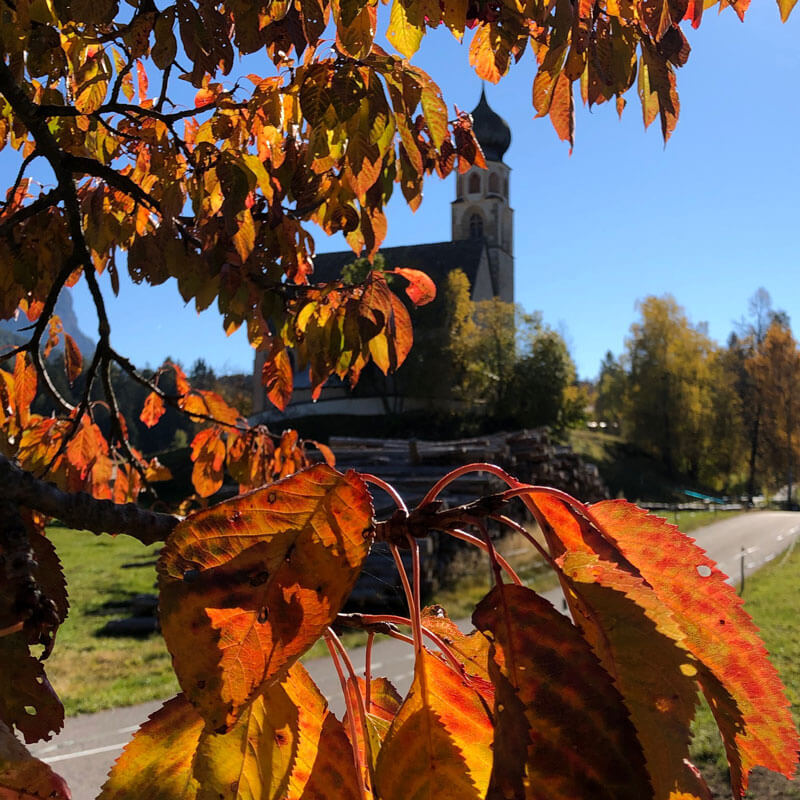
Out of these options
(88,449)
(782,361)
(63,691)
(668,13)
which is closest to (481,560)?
(63,691)

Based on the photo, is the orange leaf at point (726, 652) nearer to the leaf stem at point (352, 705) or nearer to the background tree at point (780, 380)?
the leaf stem at point (352, 705)

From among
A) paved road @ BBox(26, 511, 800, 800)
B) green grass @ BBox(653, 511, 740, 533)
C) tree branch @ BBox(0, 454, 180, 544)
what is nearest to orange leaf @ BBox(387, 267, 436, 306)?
tree branch @ BBox(0, 454, 180, 544)

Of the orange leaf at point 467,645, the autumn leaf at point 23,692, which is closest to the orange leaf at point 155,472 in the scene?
the autumn leaf at point 23,692

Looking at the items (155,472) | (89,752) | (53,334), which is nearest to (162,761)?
(53,334)

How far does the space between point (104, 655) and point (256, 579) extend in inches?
325

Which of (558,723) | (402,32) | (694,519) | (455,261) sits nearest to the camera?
(558,723)

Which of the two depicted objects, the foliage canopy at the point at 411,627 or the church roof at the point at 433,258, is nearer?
the foliage canopy at the point at 411,627

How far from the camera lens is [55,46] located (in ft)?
4.97

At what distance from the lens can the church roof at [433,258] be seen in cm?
3073

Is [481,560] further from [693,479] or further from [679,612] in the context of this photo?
[693,479]

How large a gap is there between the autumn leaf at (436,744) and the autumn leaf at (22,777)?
20 centimetres

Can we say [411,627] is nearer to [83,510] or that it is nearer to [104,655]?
[83,510]

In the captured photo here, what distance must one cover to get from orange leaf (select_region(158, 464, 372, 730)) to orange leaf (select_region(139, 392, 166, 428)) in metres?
2.02

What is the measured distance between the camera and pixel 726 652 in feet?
1.45
